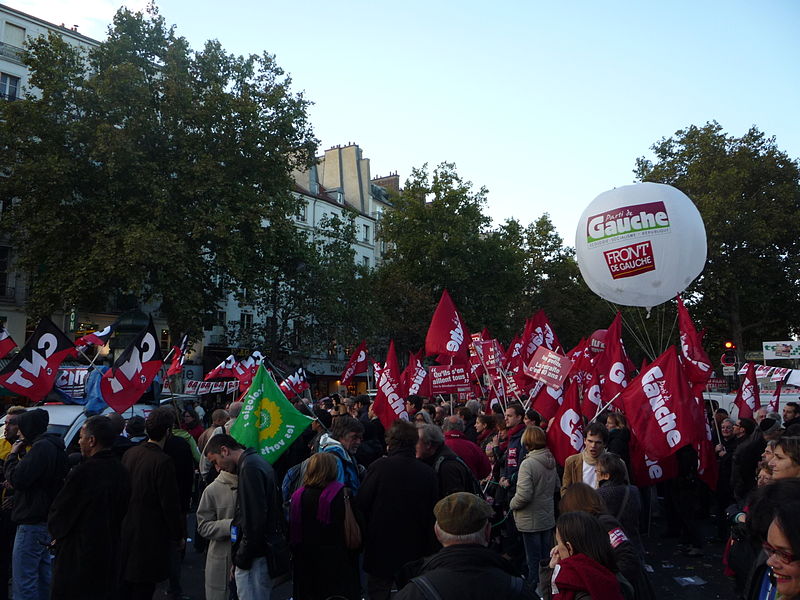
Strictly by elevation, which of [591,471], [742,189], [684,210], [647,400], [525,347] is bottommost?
[591,471]

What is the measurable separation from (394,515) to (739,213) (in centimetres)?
3332

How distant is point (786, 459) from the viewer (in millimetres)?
4098

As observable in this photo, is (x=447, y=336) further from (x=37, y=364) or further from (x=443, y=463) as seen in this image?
(x=443, y=463)

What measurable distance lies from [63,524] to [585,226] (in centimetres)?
1124

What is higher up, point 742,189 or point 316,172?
point 316,172

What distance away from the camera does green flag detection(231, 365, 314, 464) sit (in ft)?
19.4

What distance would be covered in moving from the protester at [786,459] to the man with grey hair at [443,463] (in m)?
2.21

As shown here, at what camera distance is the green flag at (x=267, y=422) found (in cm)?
590

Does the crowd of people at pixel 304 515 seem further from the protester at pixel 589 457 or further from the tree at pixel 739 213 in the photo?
the tree at pixel 739 213

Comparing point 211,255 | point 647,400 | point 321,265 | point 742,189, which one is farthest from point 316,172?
point 647,400

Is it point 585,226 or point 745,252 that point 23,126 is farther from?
point 745,252

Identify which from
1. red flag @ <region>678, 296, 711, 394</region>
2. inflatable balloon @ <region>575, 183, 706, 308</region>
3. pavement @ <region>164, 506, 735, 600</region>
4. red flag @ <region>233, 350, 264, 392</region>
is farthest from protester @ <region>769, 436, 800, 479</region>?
red flag @ <region>233, 350, 264, 392</region>

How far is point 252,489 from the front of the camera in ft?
15.3

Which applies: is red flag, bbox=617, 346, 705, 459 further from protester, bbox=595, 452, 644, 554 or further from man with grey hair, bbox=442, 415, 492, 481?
protester, bbox=595, 452, 644, 554
